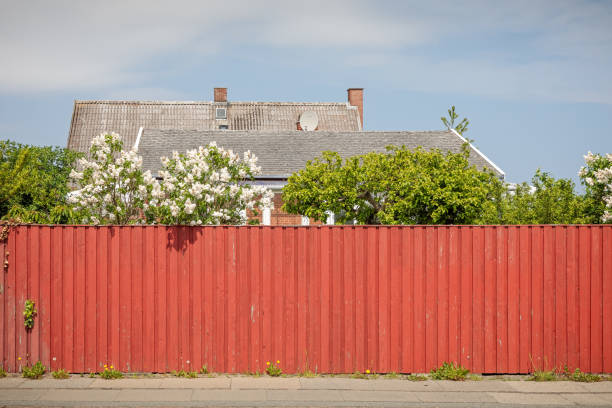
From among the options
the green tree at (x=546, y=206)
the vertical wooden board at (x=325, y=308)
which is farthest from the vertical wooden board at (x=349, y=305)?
the green tree at (x=546, y=206)

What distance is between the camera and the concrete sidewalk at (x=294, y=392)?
8.39 m

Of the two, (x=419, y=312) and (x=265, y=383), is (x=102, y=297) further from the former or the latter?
(x=419, y=312)

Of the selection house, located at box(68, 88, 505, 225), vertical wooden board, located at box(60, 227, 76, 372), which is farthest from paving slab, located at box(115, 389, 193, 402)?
house, located at box(68, 88, 505, 225)

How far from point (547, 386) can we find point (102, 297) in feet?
22.3

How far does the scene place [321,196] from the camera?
15.7m

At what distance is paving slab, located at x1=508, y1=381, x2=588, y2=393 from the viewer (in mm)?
9125

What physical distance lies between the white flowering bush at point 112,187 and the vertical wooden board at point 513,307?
6.22 meters

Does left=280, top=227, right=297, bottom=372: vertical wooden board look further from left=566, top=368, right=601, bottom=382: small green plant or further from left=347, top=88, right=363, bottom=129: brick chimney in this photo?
left=347, top=88, right=363, bottom=129: brick chimney

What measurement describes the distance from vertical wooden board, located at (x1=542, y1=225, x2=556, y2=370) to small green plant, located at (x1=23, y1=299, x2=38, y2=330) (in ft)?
25.6

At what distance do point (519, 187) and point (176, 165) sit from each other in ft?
32.3

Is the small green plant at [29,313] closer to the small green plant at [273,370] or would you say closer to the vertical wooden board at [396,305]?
the small green plant at [273,370]

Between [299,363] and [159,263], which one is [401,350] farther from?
[159,263]

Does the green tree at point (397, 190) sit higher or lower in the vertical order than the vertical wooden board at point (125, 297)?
higher

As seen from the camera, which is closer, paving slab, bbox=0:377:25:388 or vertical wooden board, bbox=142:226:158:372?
paving slab, bbox=0:377:25:388
